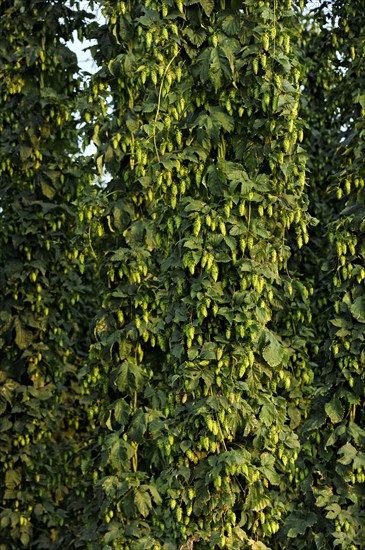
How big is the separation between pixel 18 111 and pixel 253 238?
15.6ft

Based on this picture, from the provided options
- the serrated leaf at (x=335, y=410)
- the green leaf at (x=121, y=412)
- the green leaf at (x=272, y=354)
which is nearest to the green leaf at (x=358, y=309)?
the serrated leaf at (x=335, y=410)

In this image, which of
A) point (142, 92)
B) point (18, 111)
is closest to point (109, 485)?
point (142, 92)

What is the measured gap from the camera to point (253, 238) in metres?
6.03

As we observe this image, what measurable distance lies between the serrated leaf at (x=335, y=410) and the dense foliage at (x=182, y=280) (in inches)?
0.6

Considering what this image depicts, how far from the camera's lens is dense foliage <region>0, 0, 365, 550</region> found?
5.95 meters

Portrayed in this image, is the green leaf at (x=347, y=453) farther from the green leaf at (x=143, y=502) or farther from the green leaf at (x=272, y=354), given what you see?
the green leaf at (x=272, y=354)

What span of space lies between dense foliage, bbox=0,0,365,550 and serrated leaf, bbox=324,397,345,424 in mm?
15

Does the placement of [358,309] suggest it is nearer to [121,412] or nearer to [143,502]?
[121,412]

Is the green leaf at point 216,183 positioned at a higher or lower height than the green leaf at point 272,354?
higher

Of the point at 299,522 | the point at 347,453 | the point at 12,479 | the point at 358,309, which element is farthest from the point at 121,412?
the point at 12,479

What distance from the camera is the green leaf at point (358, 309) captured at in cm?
738

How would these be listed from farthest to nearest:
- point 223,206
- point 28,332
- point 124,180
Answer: point 28,332
point 124,180
point 223,206

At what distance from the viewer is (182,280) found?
6.05 meters

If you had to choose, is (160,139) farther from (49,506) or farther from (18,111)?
(49,506)
